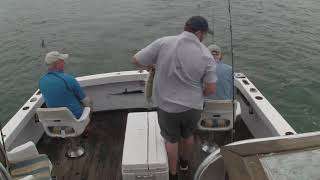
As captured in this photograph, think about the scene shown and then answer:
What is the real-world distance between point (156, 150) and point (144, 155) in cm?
13

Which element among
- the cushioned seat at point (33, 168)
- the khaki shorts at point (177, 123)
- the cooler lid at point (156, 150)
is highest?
the khaki shorts at point (177, 123)

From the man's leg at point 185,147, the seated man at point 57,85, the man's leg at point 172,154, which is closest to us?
the man's leg at point 172,154

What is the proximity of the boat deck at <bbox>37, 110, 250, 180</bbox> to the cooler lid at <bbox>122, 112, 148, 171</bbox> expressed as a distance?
2.01 feet

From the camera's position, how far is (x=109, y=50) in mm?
11375

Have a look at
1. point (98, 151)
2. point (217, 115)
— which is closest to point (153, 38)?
point (98, 151)

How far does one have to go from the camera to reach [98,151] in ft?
14.1

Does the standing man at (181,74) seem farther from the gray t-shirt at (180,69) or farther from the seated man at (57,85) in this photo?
the seated man at (57,85)

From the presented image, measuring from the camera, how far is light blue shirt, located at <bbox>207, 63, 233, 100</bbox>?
369 cm

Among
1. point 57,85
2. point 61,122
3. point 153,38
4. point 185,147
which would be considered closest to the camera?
point 185,147

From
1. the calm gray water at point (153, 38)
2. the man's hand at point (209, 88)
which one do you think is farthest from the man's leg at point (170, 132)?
Answer: the calm gray water at point (153, 38)

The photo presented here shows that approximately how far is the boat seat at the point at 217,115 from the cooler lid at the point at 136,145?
58 centimetres

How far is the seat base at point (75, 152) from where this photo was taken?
13.8 ft

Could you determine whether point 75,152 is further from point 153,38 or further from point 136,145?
point 153,38

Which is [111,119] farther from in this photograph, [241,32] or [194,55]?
[241,32]
